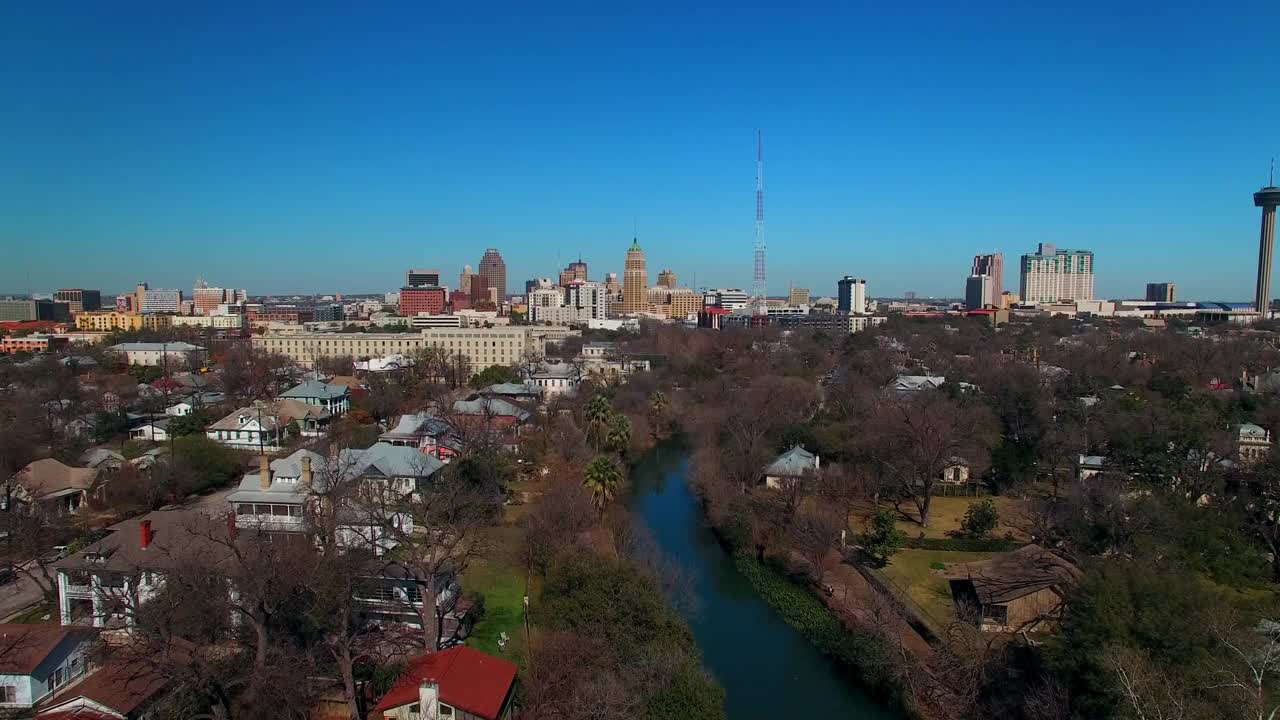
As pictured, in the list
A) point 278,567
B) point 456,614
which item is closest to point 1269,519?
point 456,614

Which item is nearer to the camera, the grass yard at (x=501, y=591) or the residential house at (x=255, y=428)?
the grass yard at (x=501, y=591)

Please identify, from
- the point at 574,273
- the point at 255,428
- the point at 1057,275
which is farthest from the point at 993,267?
the point at 255,428

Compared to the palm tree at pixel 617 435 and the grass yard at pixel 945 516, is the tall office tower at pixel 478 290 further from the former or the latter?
the grass yard at pixel 945 516

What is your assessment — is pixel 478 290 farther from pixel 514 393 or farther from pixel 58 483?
pixel 58 483

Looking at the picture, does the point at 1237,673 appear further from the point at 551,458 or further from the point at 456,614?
the point at 551,458

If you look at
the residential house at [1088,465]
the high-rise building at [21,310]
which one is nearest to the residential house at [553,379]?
the residential house at [1088,465]

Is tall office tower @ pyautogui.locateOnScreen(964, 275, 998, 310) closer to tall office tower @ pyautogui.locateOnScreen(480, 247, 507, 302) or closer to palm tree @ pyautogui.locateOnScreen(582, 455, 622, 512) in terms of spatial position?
tall office tower @ pyautogui.locateOnScreen(480, 247, 507, 302)
